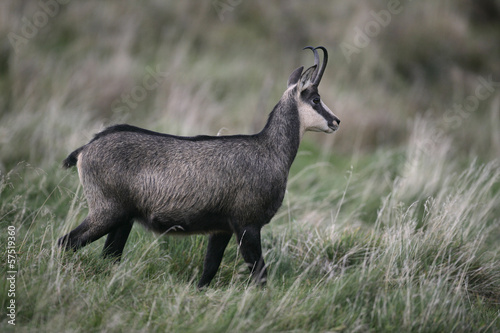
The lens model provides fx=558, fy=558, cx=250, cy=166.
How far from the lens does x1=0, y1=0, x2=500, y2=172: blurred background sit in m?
10.4

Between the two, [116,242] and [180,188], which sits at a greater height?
[180,188]

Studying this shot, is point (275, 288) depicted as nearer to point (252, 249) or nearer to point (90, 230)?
point (252, 249)

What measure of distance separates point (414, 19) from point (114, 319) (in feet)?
50.6

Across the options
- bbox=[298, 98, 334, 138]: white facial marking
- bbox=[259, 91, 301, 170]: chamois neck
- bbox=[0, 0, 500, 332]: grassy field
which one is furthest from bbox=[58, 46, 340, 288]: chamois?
bbox=[298, 98, 334, 138]: white facial marking

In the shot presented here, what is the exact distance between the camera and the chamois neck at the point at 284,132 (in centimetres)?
518

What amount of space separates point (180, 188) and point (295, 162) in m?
6.09

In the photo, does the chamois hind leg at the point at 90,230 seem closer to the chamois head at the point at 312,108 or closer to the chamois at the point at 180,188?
the chamois at the point at 180,188

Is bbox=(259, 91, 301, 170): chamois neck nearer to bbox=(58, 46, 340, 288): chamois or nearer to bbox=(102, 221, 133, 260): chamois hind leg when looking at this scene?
bbox=(58, 46, 340, 288): chamois

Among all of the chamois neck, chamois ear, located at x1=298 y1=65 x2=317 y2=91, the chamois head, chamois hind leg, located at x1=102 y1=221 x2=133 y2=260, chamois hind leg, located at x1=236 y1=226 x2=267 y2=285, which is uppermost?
→ chamois ear, located at x1=298 y1=65 x2=317 y2=91

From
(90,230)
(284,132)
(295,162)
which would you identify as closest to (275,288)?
(284,132)

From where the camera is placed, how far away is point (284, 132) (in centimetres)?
523

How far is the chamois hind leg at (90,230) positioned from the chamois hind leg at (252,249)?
1.05m

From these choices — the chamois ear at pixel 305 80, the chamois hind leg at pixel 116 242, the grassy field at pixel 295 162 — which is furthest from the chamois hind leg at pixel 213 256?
the chamois ear at pixel 305 80

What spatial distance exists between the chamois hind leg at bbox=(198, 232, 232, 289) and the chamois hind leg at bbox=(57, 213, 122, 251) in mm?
915
